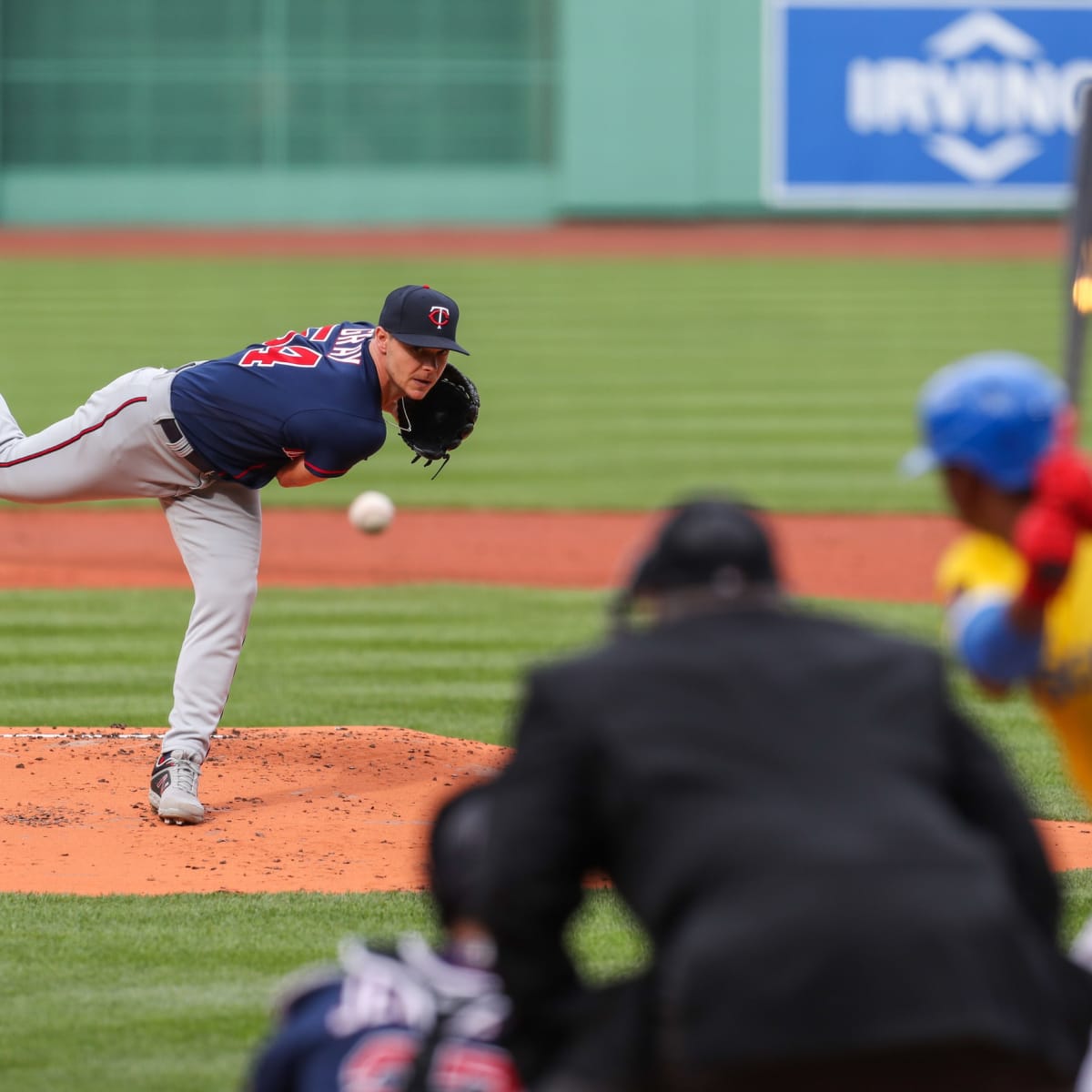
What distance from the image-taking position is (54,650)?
996 cm

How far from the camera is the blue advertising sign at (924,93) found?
31.4 metres

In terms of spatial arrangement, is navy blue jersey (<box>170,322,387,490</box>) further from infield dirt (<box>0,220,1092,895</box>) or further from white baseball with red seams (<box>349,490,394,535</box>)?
white baseball with red seams (<box>349,490,394,535</box>)

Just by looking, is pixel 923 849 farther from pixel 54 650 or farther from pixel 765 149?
pixel 765 149

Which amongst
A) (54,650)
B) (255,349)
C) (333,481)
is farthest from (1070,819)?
(333,481)

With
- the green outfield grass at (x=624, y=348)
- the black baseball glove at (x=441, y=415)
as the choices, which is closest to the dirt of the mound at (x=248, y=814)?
the black baseball glove at (x=441, y=415)

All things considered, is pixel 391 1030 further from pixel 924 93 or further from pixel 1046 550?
pixel 924 93

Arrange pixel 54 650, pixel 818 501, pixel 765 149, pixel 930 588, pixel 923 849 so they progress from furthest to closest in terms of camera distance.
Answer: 1. pixel 765 149
2. pixel 818 501
3. pixel 930 588
4. pixel 54 650
5. pixel 923 849

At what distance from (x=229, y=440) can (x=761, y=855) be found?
13.8ft

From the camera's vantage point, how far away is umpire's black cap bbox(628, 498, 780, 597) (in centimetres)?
270

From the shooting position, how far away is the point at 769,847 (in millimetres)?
2504

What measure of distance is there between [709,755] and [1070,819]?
15.0ft

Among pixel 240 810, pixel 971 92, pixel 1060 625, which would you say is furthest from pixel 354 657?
pixel 971 92

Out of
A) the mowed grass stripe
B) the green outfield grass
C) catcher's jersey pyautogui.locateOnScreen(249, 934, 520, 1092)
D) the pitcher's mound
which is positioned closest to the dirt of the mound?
the pitcher's mound

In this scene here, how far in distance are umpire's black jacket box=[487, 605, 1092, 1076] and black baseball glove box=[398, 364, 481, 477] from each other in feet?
13.1
